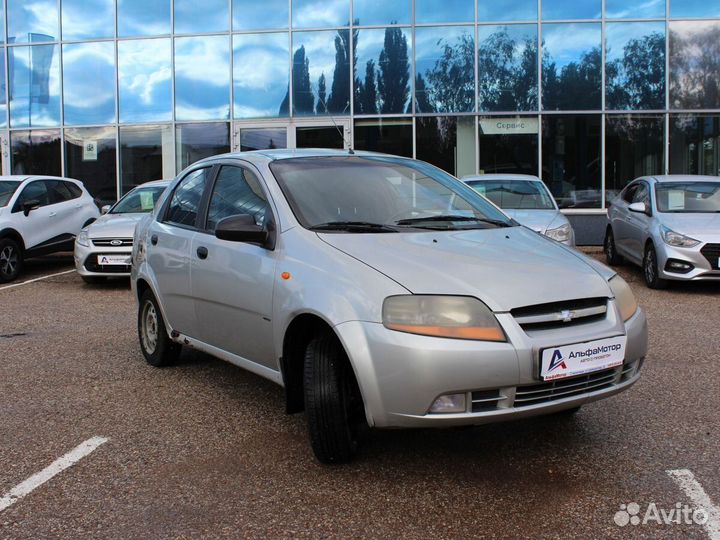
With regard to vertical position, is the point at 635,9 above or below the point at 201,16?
below

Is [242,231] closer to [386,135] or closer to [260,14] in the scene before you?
[386,135]

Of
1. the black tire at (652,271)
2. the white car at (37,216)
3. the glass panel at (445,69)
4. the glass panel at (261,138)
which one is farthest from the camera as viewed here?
the glass panel at (261,138)

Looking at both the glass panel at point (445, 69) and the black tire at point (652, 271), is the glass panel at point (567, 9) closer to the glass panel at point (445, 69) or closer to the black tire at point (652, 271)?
the glass panel at point (445, 69)

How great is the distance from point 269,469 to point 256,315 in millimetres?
830

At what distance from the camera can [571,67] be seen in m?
16.0

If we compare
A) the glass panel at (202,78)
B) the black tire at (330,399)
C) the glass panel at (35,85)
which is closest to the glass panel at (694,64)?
the glass panel at (202,78)

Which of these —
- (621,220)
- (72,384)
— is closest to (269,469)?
(72,384)

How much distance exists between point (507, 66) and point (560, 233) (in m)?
8.09

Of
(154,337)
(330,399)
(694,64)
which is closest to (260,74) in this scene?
(694,64)

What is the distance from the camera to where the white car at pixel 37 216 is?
11.0 metres

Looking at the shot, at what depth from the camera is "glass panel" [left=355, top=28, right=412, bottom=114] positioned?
16.3 m

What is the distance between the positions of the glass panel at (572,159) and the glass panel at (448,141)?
1.68 meters

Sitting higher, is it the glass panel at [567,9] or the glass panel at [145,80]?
the glass panel at [567,9]

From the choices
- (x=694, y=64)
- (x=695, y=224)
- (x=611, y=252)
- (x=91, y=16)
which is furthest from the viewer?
(x=91, y=16)
